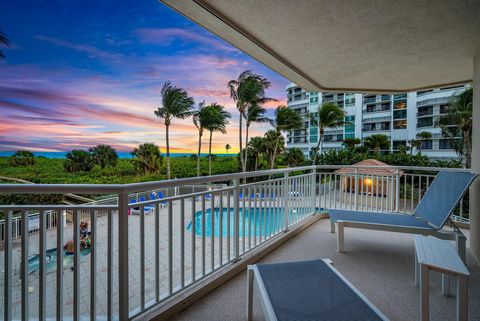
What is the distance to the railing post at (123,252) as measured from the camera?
5.20 feet

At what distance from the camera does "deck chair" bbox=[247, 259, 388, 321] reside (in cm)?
138

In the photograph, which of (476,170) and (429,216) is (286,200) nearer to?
(429,216)

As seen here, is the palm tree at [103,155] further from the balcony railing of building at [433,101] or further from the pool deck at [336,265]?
the balcony railing of building at [433,101]

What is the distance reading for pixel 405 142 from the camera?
121 ft

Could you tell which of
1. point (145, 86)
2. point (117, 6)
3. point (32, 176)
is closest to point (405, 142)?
point (145, 86)

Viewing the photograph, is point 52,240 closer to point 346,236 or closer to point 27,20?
point 346,236

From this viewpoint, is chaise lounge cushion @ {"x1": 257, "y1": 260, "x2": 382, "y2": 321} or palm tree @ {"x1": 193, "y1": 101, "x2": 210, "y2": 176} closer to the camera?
chaise lounge cushion @ {"x1": 257, "y1": 260, "x2": 382, "y2": 321}

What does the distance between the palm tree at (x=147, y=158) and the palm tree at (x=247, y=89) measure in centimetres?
863

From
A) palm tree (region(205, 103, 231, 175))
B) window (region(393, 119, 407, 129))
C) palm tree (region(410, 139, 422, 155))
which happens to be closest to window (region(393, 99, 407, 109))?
window (region(393, 119, 407, 129))

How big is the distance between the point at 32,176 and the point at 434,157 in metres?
42.0

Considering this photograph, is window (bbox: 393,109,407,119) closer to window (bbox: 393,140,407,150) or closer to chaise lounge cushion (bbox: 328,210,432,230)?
window (bbox: 393,140,407,150)

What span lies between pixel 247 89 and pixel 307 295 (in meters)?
21.5

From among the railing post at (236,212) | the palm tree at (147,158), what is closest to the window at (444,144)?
the palm tree at (147,158)

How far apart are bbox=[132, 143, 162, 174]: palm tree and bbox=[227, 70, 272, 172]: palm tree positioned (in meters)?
8.63
